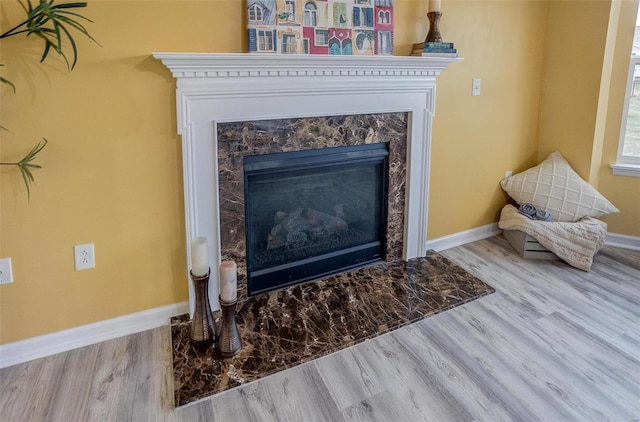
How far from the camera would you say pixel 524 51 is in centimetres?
305

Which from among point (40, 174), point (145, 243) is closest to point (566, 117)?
point (145, 243)

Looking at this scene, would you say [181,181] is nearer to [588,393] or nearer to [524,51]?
[588,393]

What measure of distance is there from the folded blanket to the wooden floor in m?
0.45

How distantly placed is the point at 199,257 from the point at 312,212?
0.81 metres

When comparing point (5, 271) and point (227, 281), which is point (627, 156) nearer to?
point (227, 281)

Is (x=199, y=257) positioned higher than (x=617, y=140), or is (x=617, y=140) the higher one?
(x=617, y=140)

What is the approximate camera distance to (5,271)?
1.82 m

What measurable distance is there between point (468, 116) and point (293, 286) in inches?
63.4

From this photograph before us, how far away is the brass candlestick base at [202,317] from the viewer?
6.34 feet

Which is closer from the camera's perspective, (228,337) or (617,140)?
(228,337)

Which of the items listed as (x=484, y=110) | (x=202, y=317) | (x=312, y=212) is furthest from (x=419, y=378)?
(x=484, y=110)

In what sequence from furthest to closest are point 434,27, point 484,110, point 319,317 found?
point 484,110
point 434,27
point 319,317

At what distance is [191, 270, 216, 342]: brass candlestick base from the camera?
193 centimetres

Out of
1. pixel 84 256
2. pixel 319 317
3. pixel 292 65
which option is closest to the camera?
pixel 84 256
